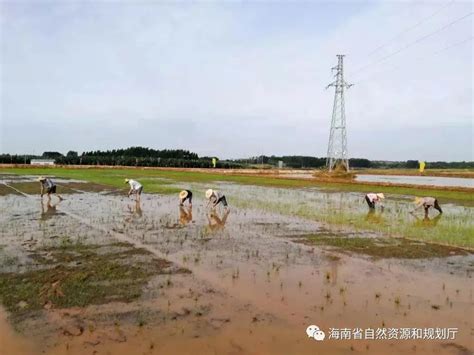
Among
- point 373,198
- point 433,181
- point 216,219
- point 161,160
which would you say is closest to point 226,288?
point 216,219

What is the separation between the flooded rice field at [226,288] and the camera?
520 cm

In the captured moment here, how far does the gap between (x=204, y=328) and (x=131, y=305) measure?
1389 millimetres

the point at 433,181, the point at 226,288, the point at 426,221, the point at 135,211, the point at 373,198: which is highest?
the point at 373,198

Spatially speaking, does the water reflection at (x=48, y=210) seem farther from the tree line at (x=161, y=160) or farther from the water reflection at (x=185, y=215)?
the tree line at (x=161, y=160)

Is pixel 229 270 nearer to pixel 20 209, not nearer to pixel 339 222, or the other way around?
pixel 339 222

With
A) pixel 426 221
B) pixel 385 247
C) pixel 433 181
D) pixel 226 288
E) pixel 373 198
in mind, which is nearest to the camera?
pixel 226 288

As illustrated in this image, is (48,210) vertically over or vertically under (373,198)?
under

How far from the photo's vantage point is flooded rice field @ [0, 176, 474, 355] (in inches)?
205

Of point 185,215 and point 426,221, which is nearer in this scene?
point 426,221

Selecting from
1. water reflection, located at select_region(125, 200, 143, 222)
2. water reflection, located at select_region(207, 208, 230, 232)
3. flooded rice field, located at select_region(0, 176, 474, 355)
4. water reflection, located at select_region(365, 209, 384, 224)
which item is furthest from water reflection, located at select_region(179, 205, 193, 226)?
water reflection, located at select_region(365, 209, 384, 224)

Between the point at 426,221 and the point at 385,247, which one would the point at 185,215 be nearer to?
the point at 385,247

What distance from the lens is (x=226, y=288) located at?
721cm

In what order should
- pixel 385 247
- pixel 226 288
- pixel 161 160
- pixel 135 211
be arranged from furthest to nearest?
pixel 161 160 → pixel 135 211 → pixel 385 247 → pixel 226 288

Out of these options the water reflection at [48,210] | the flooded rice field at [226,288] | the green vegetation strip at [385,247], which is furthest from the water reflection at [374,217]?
the water reflection at [48,210]
